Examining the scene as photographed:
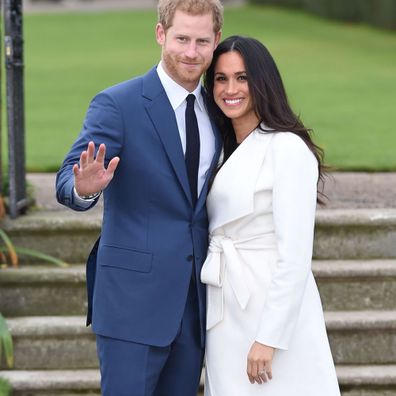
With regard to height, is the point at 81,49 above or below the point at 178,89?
below

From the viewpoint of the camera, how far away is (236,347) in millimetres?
3451

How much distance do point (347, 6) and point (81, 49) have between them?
222 inches

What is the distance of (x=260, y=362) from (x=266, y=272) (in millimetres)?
279

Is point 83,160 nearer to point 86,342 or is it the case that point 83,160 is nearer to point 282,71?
point 86,342

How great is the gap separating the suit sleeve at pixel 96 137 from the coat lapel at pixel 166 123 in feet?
0.41

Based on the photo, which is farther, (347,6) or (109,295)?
(347,6)

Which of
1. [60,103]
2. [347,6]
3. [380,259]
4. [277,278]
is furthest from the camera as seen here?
[347,6]

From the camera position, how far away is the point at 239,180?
3.40 metres

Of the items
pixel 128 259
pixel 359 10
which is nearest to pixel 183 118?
pixel 128 259

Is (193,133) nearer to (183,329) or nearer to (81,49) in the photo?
(183,329)

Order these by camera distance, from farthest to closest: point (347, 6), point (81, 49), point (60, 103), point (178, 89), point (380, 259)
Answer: point (347, 6) → point (81, 49) → point (60, 103) → point (380, 259) → point (178, 89)

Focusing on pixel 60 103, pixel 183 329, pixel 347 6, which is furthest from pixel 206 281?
pixel 347 6

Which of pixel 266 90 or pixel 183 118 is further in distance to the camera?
pixel 183 118

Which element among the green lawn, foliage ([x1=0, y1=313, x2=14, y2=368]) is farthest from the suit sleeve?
the green lawn
